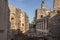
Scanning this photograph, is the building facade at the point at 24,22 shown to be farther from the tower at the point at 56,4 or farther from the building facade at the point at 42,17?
the tower at the point at 56,4

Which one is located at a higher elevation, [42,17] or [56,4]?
[56,4]

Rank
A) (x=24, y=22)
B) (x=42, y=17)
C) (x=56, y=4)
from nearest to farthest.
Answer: (x=56, y=4), (x=24, y=22), (x=42, y=17)

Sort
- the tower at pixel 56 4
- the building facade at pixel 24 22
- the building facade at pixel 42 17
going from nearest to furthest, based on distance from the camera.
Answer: the tower at pixel 56 4, the building facade at pixel 42 17, the building facade at pixel 24 22

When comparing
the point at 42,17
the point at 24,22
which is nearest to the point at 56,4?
the point at 42,17

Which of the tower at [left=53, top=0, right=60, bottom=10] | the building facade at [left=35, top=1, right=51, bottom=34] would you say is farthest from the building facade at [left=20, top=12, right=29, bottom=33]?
the tower at [left=53, top=0, right=60, bottom=10]

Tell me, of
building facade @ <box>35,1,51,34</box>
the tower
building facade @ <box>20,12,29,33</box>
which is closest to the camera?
the tower

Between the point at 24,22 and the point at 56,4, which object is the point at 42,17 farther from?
the point at 56,4

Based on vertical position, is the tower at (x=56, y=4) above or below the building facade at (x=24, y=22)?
above

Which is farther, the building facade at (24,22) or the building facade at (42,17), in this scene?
the building facade at (24,22)

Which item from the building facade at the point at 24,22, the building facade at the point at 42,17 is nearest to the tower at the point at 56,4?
the building facade at the point at 42,17

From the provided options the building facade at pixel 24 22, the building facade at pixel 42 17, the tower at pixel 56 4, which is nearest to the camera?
the tower at pixel 56 4

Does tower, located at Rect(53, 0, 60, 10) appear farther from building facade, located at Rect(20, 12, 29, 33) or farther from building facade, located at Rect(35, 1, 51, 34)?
building facade, located at Rect(20, 12, 29, 33)

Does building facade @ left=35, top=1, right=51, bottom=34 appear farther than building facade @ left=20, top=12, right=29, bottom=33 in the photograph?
No

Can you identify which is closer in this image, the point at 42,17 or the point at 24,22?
the point at 24,22
